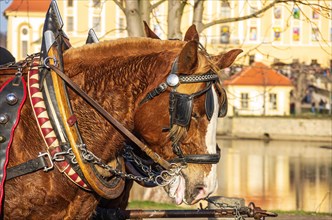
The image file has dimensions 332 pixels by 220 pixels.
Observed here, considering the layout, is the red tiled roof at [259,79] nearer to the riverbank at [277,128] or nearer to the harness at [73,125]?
the riverbank at [277,128]

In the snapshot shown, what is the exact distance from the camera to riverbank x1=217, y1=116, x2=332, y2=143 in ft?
182

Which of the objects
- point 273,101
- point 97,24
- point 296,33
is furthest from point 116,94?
point 296,33

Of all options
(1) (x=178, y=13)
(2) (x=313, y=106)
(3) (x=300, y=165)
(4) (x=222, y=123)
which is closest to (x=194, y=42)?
(1) (x=178, y=13)

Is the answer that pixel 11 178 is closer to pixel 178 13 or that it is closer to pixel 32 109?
pixel 32 109

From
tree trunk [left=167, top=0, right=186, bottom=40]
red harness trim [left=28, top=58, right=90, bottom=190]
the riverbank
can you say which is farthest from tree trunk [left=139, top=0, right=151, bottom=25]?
the riverbank

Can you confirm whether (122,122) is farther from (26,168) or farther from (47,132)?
(26,168)

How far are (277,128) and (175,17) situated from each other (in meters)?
42.1

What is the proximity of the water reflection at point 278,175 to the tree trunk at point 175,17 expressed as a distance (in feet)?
15.2

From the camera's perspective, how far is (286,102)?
67750 millimetres

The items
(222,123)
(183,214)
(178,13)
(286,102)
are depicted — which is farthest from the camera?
(286,102)

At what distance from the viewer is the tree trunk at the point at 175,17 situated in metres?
15.4

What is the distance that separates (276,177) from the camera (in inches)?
1110

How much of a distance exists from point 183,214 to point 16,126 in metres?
2.86

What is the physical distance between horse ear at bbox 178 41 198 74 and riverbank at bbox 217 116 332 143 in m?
50.9
